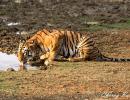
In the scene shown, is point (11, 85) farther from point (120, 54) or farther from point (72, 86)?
point (120, 54)

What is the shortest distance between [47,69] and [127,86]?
→ 3.02 metres

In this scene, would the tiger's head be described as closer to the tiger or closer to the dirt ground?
the tiger

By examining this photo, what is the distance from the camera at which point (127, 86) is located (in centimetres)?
1069

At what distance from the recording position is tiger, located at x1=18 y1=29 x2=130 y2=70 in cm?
1435

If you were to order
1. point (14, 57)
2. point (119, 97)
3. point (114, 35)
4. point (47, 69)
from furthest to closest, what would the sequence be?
point (114, 35), point (14, 57), point (47, 69), point (119, 97)

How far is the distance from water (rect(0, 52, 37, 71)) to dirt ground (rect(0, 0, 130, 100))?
0.58 metres

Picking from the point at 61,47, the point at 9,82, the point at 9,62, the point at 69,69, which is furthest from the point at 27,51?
the point at 9,82

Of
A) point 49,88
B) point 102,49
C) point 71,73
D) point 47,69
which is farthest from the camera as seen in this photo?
point 102,49

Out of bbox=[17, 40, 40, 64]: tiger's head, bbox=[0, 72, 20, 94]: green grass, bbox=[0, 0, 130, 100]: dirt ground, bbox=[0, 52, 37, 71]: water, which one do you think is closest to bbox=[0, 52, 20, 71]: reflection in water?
bbox=[0, 52, 37, 71]: water

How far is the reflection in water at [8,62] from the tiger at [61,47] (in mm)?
335

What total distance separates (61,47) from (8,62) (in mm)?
1377

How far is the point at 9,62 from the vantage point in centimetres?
1462

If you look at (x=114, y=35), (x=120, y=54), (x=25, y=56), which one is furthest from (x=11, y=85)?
(x=114, y=35)

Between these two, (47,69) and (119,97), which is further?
(47,69)
